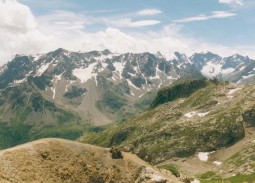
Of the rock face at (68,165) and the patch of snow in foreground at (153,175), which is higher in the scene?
the rock face at (68,165)

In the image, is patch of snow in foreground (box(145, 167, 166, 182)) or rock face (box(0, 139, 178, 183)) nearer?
rock face (box(0, 139, 178, 183))

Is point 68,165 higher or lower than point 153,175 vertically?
higher

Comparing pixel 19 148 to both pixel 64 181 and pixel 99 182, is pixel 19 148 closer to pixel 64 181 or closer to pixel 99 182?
pixel 64 181

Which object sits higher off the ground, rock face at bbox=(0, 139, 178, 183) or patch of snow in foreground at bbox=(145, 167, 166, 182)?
rock face at bbox=(0, 139, 178, 183)

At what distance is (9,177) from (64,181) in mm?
17478

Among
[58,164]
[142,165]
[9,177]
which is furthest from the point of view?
[142,165]

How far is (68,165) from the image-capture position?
11481cm

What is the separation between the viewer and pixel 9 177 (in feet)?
321

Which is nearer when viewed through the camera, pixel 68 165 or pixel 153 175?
pixel 68 165

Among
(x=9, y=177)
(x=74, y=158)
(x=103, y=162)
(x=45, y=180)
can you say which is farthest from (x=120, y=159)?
(x=9, y=177)

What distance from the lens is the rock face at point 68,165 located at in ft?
338

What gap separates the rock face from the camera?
103 meters

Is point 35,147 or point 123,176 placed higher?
point 35,147

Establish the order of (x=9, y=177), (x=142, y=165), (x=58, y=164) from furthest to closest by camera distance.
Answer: (x=142, y=165) → (x=58, y=164) → (x=9, y=177)
